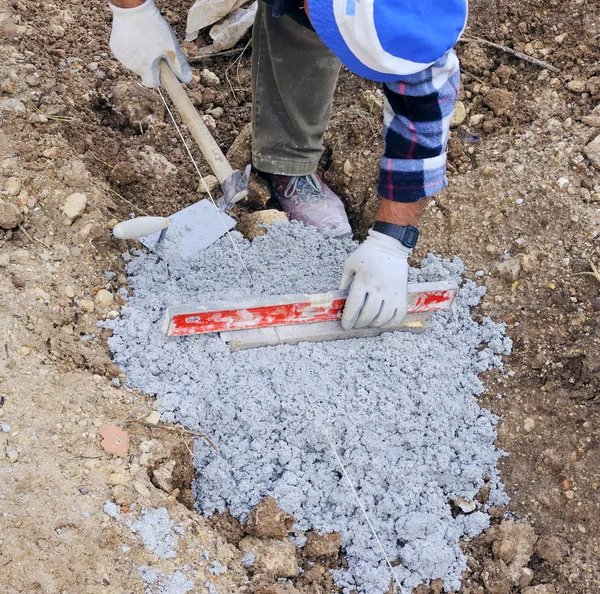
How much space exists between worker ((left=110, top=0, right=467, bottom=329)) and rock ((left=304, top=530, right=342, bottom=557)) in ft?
2.26

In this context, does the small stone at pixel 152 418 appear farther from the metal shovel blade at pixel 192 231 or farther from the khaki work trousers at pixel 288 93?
the khaki work trousers at pixel 288 93

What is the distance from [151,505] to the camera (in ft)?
5.61

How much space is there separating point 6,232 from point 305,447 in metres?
1.26

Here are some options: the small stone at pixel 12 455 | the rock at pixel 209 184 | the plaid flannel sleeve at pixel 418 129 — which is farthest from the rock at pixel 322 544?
the rock at pixel 209 184

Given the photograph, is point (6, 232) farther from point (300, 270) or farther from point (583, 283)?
point (583, 283)

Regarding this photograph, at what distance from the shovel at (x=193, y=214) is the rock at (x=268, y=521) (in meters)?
0.97

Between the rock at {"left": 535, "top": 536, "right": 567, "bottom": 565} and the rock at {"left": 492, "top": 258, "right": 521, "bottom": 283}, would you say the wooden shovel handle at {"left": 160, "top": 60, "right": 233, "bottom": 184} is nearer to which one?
the rock at {"left": 492, "top": 258, "right": 521, "bottom": 283}

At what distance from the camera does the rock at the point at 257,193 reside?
2.79 metres

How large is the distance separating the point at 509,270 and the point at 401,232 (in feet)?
1.90

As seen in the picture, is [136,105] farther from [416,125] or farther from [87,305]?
[416,125]

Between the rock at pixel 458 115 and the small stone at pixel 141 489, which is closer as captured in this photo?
the small stone at pixel 141 489

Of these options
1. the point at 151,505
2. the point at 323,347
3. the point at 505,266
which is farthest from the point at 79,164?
the point at 505,266

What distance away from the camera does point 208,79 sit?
125 inches

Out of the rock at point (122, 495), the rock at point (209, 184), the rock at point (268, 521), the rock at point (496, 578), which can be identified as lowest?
the rock at point (496, 578)
